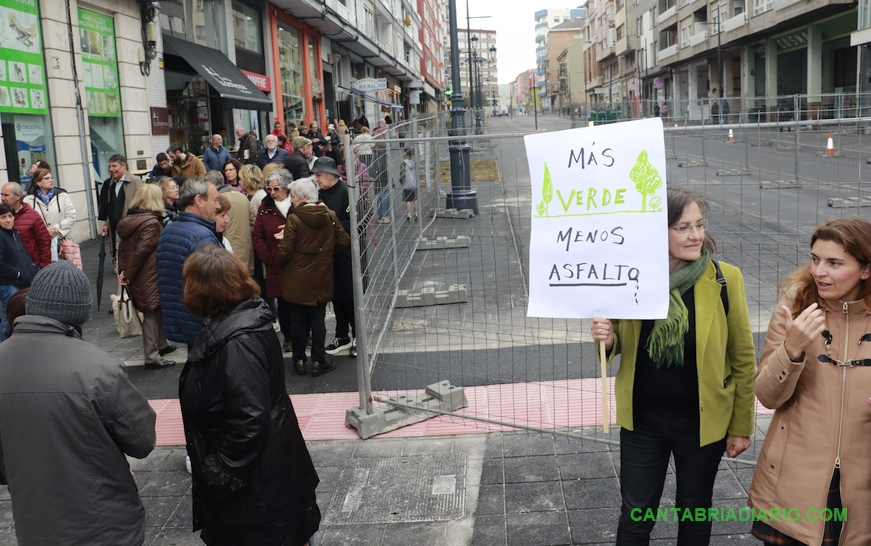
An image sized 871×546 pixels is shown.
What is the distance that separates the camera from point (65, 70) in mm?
13781

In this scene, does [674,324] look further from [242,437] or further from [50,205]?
[50,205]

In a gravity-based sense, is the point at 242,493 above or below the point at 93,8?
below

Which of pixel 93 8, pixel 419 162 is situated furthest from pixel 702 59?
pixel 419 162

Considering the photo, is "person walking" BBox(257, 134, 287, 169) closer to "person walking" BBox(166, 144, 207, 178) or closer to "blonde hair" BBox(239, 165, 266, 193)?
"person walking" BBox(166, 144, 207, 178)

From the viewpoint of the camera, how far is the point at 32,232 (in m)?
7.80

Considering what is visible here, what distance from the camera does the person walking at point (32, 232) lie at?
7.75 m

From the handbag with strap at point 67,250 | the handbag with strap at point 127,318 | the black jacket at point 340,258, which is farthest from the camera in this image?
the handbag with strap at point 67,250

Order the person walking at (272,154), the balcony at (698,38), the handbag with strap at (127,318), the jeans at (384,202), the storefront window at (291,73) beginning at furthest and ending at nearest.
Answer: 1. the balcony at (698,38)
2. the storefront window at (291,73)
3. the person walking at (272,154)
4. the handbag with strap at (127,318)
5. the jeans at (384,202)

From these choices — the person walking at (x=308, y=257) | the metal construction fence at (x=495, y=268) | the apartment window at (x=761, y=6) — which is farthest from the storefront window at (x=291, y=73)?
the apartment window at (x=761, y=6)

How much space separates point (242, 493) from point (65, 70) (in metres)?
12.8

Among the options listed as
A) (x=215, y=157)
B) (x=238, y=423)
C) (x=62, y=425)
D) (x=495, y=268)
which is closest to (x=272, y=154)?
(x=215, y=157)

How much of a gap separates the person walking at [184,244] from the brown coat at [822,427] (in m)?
4.06

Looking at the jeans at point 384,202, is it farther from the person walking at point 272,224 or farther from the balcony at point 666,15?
the balcony at point 666,15

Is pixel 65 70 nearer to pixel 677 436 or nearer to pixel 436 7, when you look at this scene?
pixel 677 436
